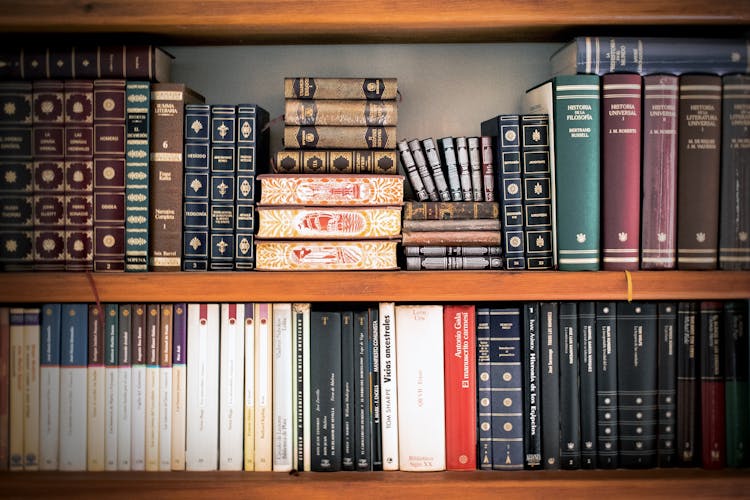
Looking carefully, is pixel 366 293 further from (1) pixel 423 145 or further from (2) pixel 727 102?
(2) pixel 727 102

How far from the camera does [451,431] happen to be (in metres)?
1.09

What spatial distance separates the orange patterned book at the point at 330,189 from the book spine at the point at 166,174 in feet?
0.51

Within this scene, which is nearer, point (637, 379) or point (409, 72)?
point (637, 379)

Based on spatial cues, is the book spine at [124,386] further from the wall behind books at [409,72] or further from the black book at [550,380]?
the black book at [550,380]

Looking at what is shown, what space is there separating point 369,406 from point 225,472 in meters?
0.28

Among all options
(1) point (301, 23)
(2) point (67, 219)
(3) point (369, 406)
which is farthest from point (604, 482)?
(2) point (67, 219)

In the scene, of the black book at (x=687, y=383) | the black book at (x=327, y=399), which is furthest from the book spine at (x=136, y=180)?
the black book at (x=687, y=383)

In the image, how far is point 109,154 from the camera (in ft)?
3.56

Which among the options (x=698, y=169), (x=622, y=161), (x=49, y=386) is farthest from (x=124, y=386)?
(x=698, y=169)

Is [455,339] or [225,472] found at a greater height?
[455,339]

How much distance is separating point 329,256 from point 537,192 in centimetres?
39

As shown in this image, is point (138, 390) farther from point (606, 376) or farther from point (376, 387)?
point (606, 376)

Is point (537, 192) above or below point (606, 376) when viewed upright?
above

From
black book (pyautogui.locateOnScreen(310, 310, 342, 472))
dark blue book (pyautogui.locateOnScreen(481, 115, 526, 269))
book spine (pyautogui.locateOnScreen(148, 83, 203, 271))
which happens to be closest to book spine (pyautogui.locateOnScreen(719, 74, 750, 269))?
dark blue book (pyautogui.locateOnScreen(481, 115, 526, 269))
